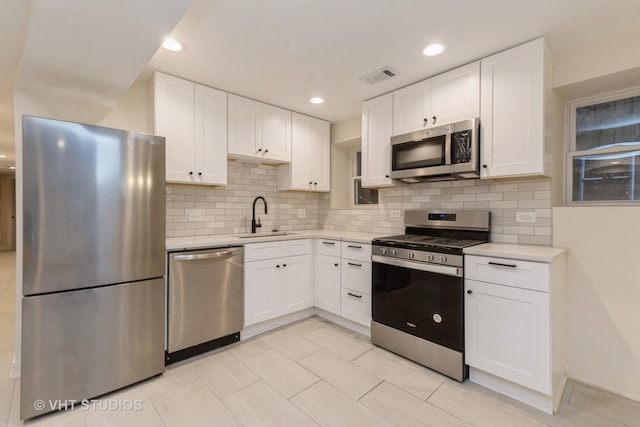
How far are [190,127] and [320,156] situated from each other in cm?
161

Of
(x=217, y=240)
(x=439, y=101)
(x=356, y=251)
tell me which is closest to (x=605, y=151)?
(x=439, y=101)

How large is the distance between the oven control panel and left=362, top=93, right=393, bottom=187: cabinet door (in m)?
0.78

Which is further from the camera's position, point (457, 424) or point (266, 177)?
point (266, 177)

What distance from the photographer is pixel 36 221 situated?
1.67 metres

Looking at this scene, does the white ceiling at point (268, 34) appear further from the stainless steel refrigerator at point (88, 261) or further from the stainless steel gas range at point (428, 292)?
the stainless steel gas range at point (428, 292)

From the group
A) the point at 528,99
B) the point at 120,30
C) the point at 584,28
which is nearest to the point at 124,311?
the point at 120,30

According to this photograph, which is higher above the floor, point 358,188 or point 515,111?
point 515,111

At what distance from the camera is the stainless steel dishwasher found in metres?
2.29

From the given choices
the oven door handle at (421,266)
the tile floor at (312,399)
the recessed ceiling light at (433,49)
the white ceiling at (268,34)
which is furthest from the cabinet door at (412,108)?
the tile floor at (312,399)

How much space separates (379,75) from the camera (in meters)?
2.56

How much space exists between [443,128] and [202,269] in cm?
234

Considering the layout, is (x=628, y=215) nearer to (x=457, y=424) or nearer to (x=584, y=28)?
(x=584, y=28)

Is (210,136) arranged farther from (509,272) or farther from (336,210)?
(509,272)

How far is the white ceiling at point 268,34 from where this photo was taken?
1.45 metres
